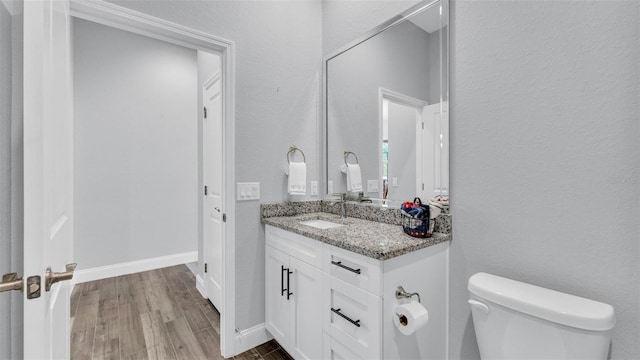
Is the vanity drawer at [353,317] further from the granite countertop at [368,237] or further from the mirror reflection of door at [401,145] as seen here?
the mirror reflection of door at [401,145]

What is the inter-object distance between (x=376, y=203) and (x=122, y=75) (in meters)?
3.25

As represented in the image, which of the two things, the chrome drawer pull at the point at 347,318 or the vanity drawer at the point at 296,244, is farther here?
the vanity drawer at the point at 296,244

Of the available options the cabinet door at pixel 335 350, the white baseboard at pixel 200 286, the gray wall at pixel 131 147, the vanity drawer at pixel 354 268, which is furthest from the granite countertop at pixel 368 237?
the gray wall at pixel 131 147

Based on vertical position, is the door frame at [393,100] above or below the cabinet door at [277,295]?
above

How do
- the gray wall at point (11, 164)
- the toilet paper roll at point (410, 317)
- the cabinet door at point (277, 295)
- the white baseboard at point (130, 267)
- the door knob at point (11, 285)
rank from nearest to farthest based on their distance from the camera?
the door knob at point (11, 285), the gray wall at point (11, 164), the toilet paper roll at point (410, 317), the cabinet door at point (277, 295), the white baseboard at point (130, 267)

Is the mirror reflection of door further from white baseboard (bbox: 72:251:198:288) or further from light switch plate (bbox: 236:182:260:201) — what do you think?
white baseboard (bbox: 72:251:198:288)

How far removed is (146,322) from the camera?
2238 mm

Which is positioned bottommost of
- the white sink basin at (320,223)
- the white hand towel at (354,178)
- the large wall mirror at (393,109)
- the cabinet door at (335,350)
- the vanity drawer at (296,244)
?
the cabinet door at (335,350)

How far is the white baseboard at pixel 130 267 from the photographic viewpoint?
304 cm

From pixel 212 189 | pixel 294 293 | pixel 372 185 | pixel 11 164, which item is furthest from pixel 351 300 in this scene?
pixel 212 189

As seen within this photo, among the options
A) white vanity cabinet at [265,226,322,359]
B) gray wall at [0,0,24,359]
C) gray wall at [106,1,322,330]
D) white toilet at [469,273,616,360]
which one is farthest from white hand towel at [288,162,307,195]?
gray wall at [0,0,24,359]

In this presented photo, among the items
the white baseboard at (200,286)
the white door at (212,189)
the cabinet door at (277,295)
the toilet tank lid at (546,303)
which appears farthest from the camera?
the white baseboard at (200,286)

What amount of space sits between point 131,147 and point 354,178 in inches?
109

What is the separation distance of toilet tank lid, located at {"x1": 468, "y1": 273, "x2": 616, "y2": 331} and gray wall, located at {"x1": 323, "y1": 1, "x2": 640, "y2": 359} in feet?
0.32
